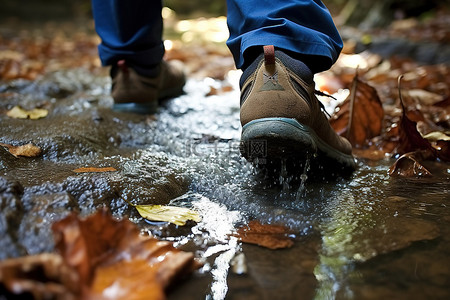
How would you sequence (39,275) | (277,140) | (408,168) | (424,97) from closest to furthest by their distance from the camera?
(39,275), (277,140), (408,168), (424,97)

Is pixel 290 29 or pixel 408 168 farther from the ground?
pixel 290 29

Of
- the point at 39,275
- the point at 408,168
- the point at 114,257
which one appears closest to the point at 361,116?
the point at 408,168

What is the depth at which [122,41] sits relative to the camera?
68.7 inches

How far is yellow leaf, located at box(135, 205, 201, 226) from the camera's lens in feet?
3.16

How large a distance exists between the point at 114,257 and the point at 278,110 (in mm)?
593

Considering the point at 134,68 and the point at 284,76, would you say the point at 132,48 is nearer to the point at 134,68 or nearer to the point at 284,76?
the point at 134,68

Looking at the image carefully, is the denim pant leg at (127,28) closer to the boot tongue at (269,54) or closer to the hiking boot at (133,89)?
the hiking boot at (133,89)

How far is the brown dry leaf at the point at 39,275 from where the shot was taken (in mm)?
573

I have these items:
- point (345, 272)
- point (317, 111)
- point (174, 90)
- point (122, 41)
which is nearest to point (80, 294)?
point (345, 272)

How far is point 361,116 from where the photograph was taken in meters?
1.65

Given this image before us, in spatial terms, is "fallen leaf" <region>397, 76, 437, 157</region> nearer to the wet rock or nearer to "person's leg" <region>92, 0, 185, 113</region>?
"person's leg" <region>92, 0, 185, 113</region>

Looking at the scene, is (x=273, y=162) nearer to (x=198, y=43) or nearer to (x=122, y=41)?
(x=122, y=41)

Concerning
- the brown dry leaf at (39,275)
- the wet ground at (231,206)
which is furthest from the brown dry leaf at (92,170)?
the brown dry leaf at (39,275)

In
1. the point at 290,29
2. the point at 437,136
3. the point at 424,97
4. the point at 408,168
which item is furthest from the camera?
the point at 424,97
